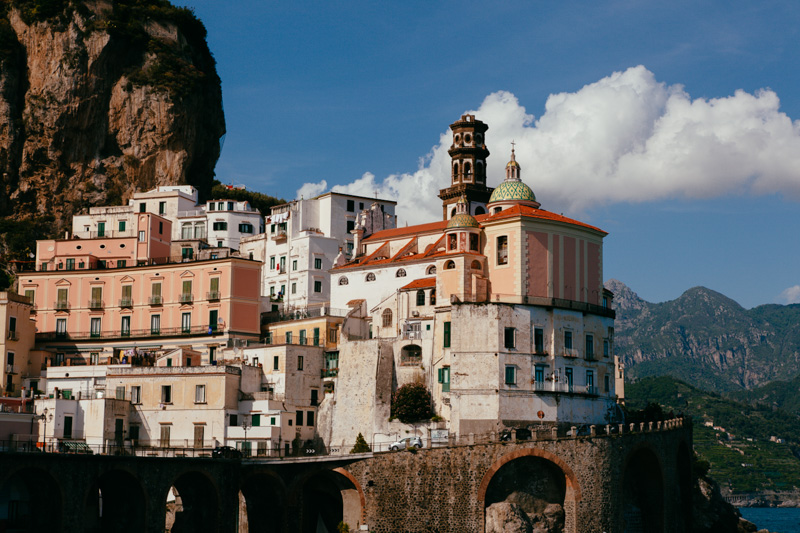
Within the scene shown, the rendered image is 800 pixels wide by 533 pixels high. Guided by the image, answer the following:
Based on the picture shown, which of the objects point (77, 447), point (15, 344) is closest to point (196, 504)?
point (77, 447)

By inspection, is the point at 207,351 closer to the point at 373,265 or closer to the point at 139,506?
the point at 373,265

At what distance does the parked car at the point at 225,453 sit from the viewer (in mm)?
71125

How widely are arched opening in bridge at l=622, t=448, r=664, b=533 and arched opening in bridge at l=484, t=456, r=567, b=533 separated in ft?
22.6

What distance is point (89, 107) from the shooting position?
114 metres

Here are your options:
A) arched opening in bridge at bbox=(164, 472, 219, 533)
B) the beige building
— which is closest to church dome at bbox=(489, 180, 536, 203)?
arched opening in bridge at bbox=(164, 472, 219, 533)

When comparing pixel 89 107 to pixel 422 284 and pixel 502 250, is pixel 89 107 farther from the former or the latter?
pixel 502 250

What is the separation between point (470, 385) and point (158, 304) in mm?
30911

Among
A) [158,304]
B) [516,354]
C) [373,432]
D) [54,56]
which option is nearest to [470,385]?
[516,354]

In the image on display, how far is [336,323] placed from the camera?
8912 cm

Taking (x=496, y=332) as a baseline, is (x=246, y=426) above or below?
below

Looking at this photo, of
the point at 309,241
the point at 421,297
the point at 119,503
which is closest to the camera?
the point at 119,503

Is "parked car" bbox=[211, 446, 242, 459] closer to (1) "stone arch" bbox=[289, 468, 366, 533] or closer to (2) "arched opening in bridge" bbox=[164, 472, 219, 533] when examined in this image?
(2) "arched opening in bridge" bbox=[164, 472, 219, 533]

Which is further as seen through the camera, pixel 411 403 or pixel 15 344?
pixel 15 344

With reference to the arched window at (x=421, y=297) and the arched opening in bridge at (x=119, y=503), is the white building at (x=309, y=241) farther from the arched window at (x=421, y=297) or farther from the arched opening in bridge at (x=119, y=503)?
the arched opening in bridge at (x=119, y=503)
